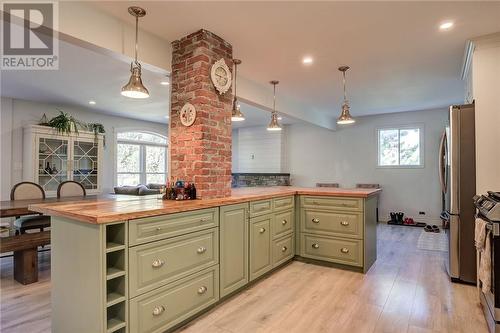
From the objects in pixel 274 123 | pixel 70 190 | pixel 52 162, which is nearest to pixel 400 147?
pixel 274 123

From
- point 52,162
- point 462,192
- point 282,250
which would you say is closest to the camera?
point 462,192

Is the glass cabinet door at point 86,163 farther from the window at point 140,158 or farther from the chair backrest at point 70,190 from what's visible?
the chair backrest at point 70,190

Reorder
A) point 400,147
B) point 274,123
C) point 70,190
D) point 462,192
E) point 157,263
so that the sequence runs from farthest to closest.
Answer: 1. point 400,147
2. point 70,190
3. point 274,123
4. point 462,192
5. point 157,263

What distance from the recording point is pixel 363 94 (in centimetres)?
495

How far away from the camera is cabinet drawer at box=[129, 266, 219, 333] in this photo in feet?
5.95

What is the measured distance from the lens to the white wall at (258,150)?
27.1 ft

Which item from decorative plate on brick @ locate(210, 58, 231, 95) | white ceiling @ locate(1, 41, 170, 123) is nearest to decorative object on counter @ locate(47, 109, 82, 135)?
white ceiling @ locate(1, 41, 170, 123)

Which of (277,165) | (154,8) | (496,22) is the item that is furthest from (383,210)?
(154,8)

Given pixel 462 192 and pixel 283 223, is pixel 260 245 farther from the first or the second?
pixel 462 192

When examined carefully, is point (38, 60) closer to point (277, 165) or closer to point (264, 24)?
point (264, 24)

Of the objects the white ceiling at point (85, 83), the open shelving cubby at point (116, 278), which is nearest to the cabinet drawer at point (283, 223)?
the open shelving cubby at point (116, 278)

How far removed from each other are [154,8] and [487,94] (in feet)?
10.8

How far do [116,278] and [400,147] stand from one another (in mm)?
6644

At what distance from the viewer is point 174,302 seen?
2.04 meters
